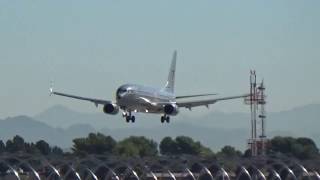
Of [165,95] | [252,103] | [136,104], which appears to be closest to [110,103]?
[136,104]

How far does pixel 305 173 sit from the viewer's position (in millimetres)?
85625

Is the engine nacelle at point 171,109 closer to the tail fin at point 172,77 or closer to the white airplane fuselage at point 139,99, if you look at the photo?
the white airplane fuselage at point 139,99

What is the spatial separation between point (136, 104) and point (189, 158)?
164 ft

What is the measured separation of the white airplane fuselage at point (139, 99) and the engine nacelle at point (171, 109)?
1.43 m

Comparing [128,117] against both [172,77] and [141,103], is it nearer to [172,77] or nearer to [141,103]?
[141,103]

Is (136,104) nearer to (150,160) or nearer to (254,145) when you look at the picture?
(254,145)

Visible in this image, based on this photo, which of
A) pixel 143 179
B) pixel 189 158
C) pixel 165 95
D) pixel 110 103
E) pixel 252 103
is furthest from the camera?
pixel 252 103

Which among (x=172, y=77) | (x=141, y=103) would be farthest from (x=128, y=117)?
(x=172, y=77)

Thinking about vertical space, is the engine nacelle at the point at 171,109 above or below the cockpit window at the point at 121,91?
below

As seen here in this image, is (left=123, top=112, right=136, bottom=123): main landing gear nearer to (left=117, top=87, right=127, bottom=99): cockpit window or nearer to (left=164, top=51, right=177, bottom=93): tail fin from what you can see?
(left=117, top=87, right=127, bottom=99): cockpit window

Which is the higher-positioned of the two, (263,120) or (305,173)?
(263,120)

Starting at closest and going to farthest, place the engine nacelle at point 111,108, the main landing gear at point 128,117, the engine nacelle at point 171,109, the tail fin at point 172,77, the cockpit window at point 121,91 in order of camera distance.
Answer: the engine nacelle at point 111,108, the cockpit window at point 121,91, the main landing gear at point 128,117, the engine nacelle at point 171,109, the tail fin at point 172,77

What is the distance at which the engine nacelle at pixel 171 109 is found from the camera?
133 meters

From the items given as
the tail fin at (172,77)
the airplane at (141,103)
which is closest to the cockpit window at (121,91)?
the airplane at (141,103)
